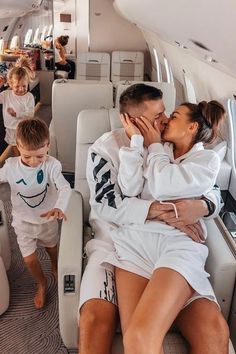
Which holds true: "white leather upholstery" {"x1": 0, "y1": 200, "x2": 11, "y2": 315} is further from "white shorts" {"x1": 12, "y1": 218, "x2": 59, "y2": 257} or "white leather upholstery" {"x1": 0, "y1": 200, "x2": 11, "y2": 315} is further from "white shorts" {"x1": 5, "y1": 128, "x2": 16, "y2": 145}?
"white shorts" {"x1": 5, "y1": 128, "x2": 16, "y2": 145}

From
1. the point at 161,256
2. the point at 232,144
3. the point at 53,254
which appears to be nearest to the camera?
the point at 161,256

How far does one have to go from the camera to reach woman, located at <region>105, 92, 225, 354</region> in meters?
1.35

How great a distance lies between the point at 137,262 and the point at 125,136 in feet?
2.06

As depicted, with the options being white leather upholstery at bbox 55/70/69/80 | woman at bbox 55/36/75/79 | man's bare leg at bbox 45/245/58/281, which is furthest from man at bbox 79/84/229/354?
woman at bbox 55/36/75/79

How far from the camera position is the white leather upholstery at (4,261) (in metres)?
2.15

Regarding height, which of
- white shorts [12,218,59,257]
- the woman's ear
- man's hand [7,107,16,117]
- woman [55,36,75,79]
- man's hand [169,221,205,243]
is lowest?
woman [55,36,75,79]

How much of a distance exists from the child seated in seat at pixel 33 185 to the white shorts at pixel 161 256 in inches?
19.8

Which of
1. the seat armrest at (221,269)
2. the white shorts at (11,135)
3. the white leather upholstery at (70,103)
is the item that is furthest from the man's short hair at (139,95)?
the white shorts at (11,135)

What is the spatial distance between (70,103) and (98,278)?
6.60 feet

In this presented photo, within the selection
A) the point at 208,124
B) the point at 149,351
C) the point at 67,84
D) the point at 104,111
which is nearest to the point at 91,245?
the point at 149,351

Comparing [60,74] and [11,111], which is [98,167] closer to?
[11,111]

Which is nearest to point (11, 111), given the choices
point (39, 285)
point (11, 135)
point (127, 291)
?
point (11, 135)

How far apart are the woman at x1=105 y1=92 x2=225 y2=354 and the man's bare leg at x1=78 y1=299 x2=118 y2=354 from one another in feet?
0.19

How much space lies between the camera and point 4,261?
2.46 m
